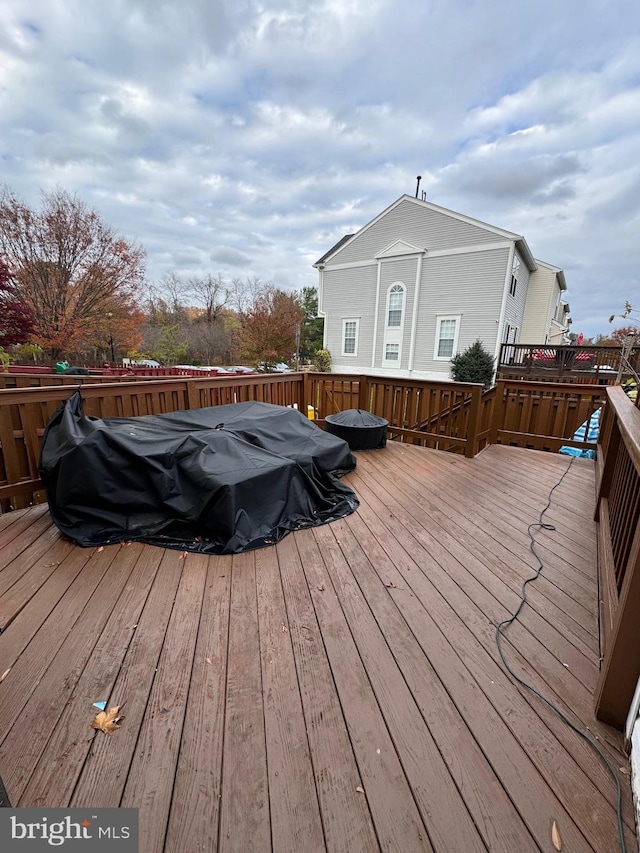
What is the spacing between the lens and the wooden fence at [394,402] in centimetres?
278

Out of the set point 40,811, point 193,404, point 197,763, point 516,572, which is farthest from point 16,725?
point 193,404

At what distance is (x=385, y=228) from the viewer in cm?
1227

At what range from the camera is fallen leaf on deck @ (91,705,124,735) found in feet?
3.39

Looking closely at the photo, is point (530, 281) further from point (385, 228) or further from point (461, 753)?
point (461, 753)

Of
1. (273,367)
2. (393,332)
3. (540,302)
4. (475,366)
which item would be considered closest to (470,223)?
(393,332)

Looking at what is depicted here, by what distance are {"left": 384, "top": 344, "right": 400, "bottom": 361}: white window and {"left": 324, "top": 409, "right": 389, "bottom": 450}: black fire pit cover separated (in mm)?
9277

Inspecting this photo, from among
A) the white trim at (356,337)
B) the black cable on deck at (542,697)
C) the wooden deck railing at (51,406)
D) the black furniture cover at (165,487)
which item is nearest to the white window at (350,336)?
the white trim at (356,337)

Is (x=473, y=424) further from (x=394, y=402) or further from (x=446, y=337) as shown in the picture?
(x=446, y=337)

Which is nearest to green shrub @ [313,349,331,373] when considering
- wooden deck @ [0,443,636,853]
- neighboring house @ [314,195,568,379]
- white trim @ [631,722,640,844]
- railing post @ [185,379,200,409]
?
neighboring house @ [314,195,568,379]

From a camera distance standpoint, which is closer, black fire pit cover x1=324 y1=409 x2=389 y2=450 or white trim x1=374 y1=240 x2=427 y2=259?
black fire pit cover x1=324 y1=409 x2=389 y2=450

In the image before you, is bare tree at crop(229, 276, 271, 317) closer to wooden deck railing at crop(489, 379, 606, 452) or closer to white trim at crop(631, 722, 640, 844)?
wooden deck railing at crop(489, 379, 606, 452)

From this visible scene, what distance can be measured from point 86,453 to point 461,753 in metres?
2.30

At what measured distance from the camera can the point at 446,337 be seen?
11953 mm

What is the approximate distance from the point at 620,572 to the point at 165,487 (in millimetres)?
2445
